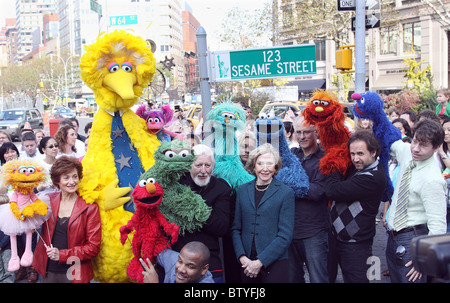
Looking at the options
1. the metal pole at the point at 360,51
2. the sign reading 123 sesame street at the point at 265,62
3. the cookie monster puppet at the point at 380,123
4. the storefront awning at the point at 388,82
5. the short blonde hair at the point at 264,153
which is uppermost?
the storefront awning at the point at 388,82

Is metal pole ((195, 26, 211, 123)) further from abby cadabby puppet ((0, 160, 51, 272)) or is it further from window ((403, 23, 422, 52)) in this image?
window ((403, 23, 422, 52))

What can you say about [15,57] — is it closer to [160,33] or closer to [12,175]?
[160,33]

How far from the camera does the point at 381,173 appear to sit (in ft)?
11.1

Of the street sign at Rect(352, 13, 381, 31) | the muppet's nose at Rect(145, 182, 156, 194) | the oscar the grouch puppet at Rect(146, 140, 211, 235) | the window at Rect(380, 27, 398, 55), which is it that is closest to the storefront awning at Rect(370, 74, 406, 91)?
the window at Rect(380, 27, 398, 55)

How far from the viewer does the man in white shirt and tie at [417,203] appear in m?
3.09

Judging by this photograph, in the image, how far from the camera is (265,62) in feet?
14.1

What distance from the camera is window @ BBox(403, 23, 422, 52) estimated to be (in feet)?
85.1

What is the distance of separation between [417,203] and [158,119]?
2300 mm

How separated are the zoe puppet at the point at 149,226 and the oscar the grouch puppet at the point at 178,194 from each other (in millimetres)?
92

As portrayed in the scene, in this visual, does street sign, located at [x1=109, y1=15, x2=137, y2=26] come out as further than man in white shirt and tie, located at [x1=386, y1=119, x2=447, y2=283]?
Yes

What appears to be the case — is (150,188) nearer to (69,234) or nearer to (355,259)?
(69,234)

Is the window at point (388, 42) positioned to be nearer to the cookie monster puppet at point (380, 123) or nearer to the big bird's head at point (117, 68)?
the cookie monster puppet at point (380, 123)

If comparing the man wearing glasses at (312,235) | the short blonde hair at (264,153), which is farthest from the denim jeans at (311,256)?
the short blonde hair at (264,153)

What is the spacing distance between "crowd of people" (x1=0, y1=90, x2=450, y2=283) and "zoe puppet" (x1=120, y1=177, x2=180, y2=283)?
87 mm
